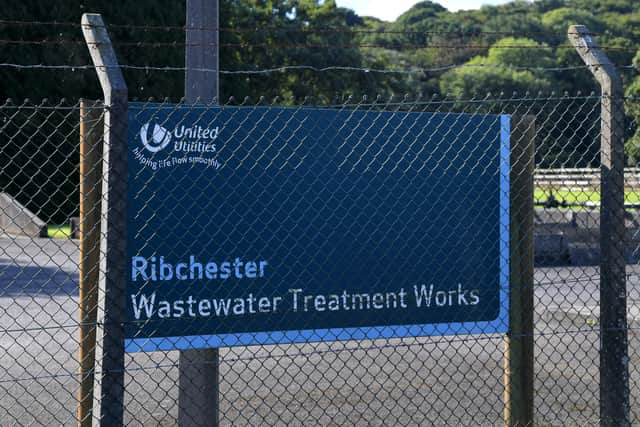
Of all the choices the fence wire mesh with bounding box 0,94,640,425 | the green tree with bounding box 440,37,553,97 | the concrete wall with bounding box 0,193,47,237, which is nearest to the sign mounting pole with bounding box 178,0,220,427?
the fence wire mesh with bounding box 0,94,640,425

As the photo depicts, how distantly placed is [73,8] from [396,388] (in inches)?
1152

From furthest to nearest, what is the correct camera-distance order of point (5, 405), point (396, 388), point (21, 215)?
point (21, 215), point (396, 388), point (5, 405)

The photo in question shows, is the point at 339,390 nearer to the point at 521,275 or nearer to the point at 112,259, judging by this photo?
the point at 521,275

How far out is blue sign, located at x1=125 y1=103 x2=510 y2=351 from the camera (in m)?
4.15

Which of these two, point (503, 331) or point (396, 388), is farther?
point (396, 388)

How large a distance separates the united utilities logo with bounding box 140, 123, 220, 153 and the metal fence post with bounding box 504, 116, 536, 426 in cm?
164

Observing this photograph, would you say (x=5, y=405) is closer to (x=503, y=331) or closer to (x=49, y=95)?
(x=503, y=331)

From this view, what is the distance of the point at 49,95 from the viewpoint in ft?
106

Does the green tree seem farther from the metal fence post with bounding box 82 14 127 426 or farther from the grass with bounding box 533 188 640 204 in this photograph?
the metal fence post with bounding box 82 14 127 426

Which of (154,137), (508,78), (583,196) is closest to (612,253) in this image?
(154,137)

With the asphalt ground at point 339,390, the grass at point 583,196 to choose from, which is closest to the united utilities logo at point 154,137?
the asphalt ground at point 339,390

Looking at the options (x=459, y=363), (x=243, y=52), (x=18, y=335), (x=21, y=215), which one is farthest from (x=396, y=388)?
(x=243, y=52)

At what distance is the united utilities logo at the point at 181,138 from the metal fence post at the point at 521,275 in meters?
1.64

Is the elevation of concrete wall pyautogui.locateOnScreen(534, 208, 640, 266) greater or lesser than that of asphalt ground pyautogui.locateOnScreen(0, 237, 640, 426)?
lesser
